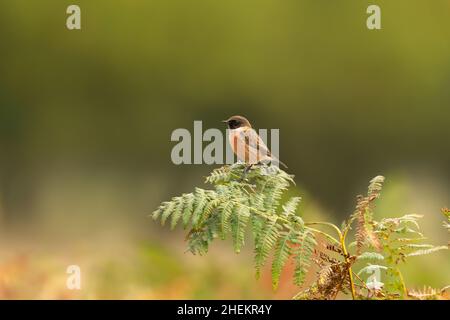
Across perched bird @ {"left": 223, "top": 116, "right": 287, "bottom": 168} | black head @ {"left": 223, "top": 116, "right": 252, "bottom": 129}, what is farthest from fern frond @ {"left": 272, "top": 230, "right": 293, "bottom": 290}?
black head @ {"left": 223, "top": 116, "right": 252, "bottom": 129}

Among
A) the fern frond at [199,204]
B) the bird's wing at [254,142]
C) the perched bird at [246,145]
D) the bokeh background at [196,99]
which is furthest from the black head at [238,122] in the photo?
the fern frond at [199,204]

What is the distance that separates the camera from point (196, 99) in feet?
12.6

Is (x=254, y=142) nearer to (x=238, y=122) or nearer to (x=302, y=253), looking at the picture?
(x=238, y=122)

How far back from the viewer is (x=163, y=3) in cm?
419

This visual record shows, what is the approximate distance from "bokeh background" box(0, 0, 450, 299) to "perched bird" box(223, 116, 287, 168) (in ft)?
2.30

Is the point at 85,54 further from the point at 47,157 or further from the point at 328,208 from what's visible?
the point at 328,208

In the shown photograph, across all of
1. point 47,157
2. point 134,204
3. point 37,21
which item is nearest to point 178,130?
point 134,204

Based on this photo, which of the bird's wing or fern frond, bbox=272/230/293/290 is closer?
fern frond, bbox=272/230/293/290

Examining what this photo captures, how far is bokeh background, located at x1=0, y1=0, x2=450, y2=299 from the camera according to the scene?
353cm

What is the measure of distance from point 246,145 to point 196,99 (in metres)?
1.32

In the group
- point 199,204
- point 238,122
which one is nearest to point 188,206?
point 199,204

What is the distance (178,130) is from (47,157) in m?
0.77

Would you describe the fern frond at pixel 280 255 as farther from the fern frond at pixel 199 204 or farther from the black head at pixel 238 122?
the black head at pixel 238 122

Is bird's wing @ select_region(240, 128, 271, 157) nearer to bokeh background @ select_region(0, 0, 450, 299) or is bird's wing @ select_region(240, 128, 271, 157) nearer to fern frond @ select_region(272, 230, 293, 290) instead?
bokeh background @ select_region(0, 0, 450, 299)
